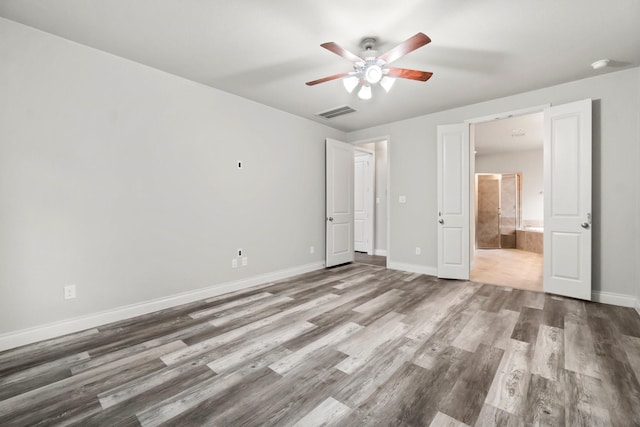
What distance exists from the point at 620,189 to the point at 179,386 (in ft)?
16.2

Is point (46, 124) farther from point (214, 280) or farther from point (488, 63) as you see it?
point (488, 63)

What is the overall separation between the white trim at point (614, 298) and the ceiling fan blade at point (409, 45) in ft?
12.1

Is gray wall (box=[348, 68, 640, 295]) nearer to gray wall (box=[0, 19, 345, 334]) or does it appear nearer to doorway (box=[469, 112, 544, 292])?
doorway (box=[469, 112, 544, 292])

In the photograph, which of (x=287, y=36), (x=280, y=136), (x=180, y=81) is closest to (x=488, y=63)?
(x=287, y=36)

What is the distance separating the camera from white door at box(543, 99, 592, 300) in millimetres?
3352

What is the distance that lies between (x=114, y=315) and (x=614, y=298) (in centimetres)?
559

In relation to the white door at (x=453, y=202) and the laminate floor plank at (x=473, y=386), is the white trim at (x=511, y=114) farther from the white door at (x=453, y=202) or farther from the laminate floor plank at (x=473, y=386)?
the laminate floor plank at (x=473, y=386)

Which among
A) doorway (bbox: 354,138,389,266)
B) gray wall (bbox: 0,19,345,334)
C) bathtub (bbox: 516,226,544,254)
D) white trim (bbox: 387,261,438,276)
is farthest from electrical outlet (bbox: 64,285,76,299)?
bathtub (bbox: 516,226,544,254)

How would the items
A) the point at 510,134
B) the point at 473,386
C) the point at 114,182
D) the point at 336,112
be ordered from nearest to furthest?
the point at 473,386 → the point at 114,182 → the point at 336,112 → the point at 510,134

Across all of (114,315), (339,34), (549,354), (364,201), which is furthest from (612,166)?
(114,315)

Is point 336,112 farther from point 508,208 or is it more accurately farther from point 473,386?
point 508,208

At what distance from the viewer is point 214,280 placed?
363 cm

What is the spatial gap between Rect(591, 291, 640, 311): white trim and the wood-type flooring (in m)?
0.16

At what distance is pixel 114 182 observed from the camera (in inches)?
111
